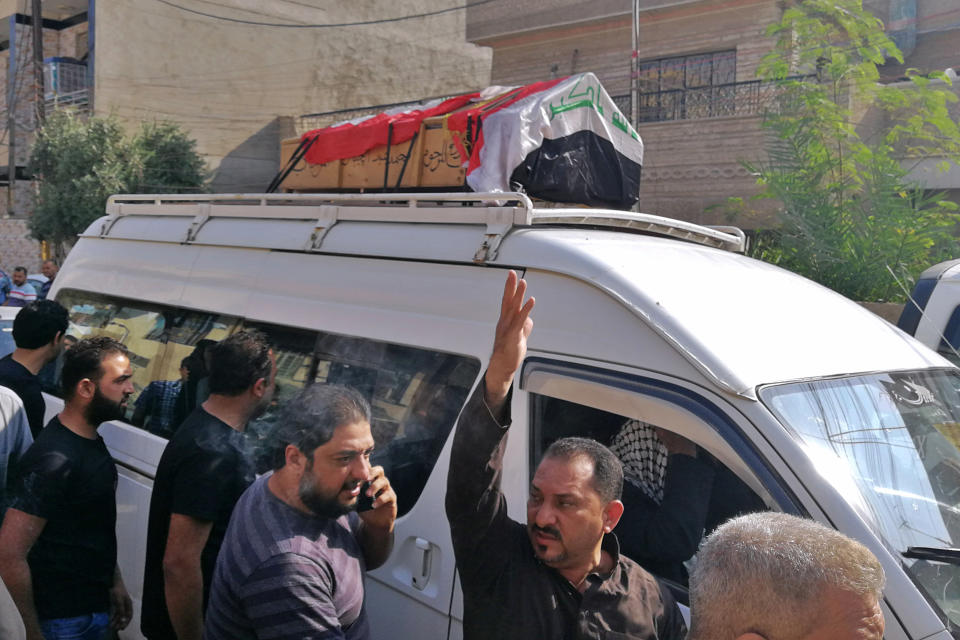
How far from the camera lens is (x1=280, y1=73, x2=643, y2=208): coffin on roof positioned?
4.30 m

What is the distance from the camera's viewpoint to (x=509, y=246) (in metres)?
2.99

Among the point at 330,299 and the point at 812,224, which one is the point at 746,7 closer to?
the point at 812,224

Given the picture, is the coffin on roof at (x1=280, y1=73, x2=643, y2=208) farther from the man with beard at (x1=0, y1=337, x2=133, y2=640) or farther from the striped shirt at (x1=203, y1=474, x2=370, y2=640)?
the striped shirt at (x1=203, y1=474, x2=370, y2=640)

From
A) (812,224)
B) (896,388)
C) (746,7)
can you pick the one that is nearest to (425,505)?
(896,388)

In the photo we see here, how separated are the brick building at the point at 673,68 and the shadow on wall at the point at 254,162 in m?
6.29

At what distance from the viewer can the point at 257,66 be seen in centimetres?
2364

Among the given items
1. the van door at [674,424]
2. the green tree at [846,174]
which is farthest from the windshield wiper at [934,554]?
the green tree at [846,174]

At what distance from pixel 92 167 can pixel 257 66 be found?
6.36m

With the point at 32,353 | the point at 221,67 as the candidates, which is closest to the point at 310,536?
the point at 32,353

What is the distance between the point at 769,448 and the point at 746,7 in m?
15.9

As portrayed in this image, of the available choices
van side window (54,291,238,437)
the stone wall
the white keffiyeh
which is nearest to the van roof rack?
van side window (54,291,238,437)

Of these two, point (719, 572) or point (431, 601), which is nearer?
point (719, 572)

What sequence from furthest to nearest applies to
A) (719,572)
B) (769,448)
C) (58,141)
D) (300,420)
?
(58,141)
(300,420)
(769,448)
(719,572)

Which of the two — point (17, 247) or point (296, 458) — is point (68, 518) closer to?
point (296, 458)
